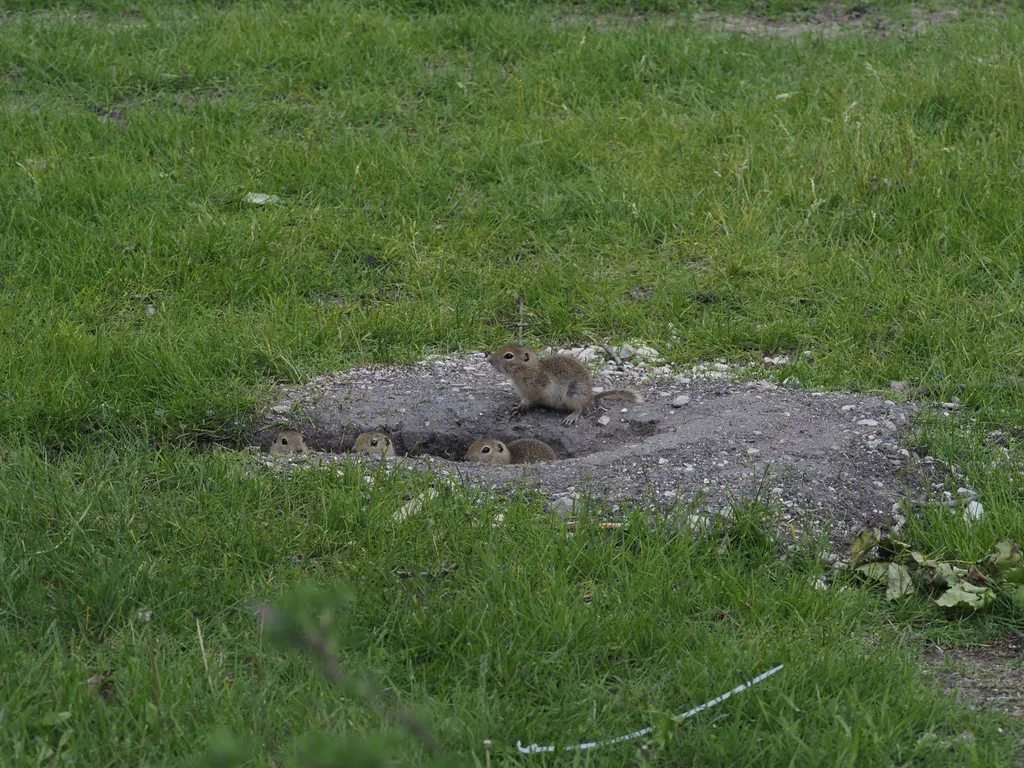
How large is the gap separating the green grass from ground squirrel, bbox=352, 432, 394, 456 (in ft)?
1.85

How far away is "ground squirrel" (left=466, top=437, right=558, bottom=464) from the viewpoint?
19.1ft

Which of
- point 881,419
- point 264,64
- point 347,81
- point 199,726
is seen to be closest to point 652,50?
point 347,81

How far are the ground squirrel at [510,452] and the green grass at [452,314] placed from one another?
743 mm

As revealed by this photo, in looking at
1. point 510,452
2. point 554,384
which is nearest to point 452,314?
point 554,384

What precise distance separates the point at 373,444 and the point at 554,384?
96 cm

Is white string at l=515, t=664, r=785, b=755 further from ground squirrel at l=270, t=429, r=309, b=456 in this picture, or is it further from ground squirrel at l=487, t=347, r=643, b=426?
ground squirrel at l=487, t=347, r=643, b=426

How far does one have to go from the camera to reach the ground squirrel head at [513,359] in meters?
6.19

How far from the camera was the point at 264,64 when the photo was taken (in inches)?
388

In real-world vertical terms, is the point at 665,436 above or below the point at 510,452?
above

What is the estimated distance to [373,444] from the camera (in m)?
5.79

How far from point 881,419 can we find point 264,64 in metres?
6.16

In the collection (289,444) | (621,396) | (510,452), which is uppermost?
(621,396)

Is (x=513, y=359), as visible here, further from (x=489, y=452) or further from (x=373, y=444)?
(x=373, y=444)

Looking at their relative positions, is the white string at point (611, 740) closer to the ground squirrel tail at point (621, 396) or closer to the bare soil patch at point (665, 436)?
the bare soil patch at point (665, 436)
